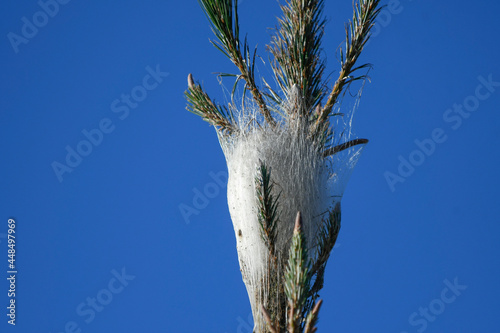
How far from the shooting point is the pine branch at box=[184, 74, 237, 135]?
10.0ft

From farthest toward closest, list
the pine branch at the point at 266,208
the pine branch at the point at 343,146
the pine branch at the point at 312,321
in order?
the pine branch at the point at 343,146 < the pine branch at the point at 266,208 < the pine branch at the point at 312,321

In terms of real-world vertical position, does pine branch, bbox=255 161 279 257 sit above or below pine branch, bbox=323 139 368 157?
A: below

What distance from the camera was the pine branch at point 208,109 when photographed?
3.05 meters

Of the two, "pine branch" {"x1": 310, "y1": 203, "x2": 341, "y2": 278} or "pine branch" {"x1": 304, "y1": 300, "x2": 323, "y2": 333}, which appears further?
"pine branch" {"x1": 310, "y1": 203, "x2": 341, "y2": 278}

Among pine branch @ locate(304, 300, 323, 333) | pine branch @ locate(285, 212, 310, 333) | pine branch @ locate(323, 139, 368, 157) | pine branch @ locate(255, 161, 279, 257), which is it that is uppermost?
pine branch @ locate(323, 139, 368, 157)

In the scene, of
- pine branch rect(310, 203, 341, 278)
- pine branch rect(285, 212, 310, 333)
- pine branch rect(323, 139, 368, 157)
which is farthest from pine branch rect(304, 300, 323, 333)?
pine branch rect(323, 139, 368, 157)

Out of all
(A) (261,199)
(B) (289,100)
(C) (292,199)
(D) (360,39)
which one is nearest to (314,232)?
(C) (292,199)

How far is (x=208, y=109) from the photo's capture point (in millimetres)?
3064

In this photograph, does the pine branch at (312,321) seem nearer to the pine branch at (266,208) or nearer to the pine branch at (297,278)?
the pine branch at (297,278)

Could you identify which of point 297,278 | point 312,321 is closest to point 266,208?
point 297,278

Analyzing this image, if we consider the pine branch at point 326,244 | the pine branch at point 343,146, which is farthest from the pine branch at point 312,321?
the pine branch at point 343,146

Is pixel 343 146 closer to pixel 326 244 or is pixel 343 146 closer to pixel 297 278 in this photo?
pixel 326 244

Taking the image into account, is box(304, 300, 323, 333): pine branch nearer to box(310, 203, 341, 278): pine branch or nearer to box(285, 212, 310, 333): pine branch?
box(285, 212, 310, 333): pine branch

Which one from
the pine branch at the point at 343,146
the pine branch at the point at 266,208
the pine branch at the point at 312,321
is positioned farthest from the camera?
the pine branch at the point at 343,146
